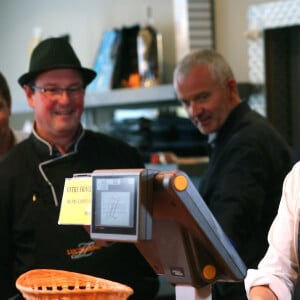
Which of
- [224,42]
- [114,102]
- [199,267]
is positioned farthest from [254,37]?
[199,267]

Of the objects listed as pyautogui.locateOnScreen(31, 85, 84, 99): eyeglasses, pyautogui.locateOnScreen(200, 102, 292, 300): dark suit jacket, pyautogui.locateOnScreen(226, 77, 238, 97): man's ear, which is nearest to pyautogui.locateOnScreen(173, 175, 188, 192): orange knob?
pyautogui.locateOnScreen(200, 102, 292, 300): dark suit jacket

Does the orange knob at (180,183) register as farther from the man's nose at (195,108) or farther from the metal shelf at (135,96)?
the metal shelf at (135,96)

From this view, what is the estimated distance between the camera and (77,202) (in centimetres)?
127

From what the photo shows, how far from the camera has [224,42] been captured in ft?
13.5

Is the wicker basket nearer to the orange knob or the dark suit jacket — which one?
the orange knob

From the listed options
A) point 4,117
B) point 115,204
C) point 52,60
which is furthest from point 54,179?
point 115,204

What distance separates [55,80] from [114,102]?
206 cm

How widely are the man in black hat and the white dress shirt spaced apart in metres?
0.67

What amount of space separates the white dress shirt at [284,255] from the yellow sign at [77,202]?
1.71 feet

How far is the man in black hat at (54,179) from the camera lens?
2090mm

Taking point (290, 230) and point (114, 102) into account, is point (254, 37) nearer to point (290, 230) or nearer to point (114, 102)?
point (114, 102)

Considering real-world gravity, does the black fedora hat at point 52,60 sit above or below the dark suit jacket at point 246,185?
above

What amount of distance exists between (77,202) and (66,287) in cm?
19

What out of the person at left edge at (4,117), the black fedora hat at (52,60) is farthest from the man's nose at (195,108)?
the person at left edge at (4,117)
